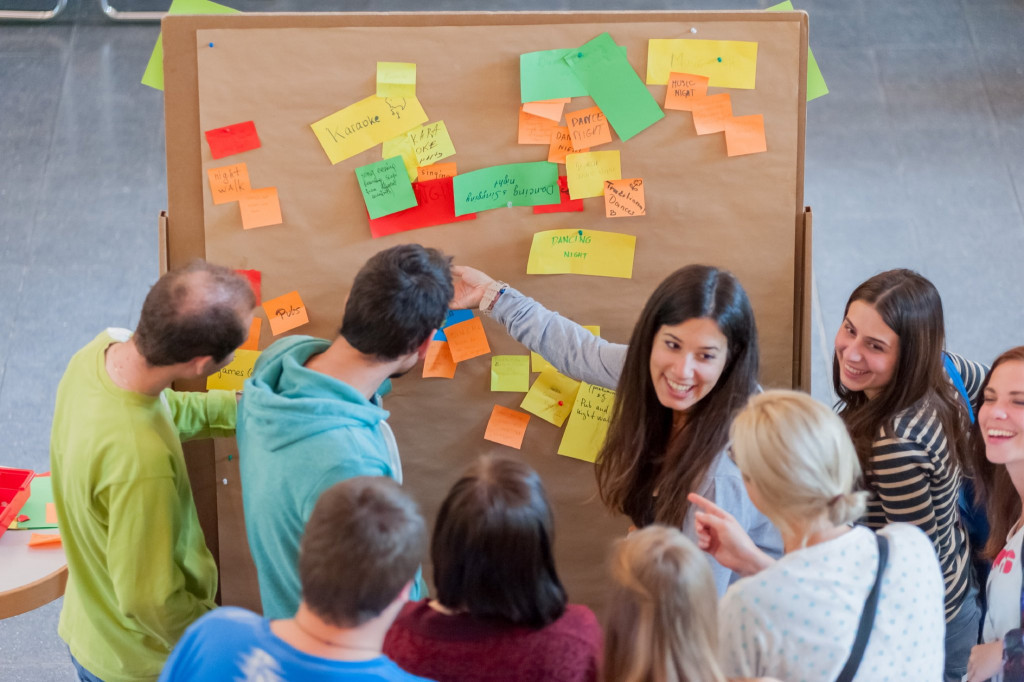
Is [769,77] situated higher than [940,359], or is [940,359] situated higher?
[769,77]

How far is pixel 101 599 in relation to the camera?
5.78 feet

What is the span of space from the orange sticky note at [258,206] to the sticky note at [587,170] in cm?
71

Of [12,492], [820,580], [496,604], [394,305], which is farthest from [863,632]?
[12,492]

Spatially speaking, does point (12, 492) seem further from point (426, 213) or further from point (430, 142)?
point (430, 142)

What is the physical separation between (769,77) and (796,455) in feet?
3.91

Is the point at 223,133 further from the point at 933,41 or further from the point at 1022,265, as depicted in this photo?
the point at 933,41

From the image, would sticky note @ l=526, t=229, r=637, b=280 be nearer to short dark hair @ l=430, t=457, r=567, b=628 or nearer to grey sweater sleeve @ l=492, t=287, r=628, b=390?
grey sweater sleeve @ l=492, t=287, r=628, b=390

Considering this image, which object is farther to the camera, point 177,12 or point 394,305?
point 177,12

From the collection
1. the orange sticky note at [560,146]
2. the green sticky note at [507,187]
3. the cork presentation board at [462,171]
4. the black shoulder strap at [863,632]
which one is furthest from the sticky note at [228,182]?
the black shoulder strap at [863,632]

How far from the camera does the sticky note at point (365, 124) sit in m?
2.15

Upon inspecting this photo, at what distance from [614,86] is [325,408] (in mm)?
1116

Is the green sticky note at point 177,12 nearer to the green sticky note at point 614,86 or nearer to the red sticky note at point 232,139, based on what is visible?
the red sticky note at point 232,139

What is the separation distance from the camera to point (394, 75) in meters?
2.14

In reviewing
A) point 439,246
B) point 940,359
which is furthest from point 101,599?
point 940,359
